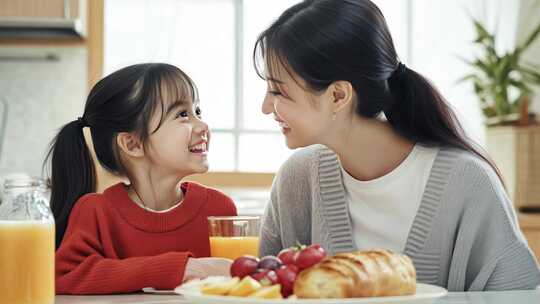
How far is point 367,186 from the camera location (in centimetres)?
190

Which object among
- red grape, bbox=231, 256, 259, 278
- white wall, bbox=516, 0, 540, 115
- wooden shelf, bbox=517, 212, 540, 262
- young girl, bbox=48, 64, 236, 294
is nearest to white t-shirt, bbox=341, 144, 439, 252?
young girl, bbox=48, 64, 236, 294

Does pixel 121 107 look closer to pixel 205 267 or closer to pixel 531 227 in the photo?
pixel 205 267

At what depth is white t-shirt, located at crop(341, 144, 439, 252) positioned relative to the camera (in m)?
1.85

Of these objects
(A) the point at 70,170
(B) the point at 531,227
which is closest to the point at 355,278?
(A) the point at 70,170

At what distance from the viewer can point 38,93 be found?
427 cm

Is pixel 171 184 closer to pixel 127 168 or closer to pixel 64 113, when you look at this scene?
pixel 127 168

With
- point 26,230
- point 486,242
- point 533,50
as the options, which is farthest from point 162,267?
point 533,50

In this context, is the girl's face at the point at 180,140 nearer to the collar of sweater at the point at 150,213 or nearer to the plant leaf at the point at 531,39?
the collar of sweater at the point at 150,213

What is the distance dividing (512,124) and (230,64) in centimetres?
149

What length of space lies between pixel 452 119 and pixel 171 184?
661 millimetres

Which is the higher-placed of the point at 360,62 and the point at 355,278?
the point at 360,62

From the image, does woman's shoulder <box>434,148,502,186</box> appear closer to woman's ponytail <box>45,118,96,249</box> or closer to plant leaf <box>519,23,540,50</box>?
woman's ponytail <box>45,118,96,249</box>

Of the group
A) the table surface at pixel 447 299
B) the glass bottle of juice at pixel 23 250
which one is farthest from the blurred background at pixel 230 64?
the glass bottle of juice at pixel 23 250

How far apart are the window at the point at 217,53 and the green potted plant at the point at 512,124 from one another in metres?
1.10
